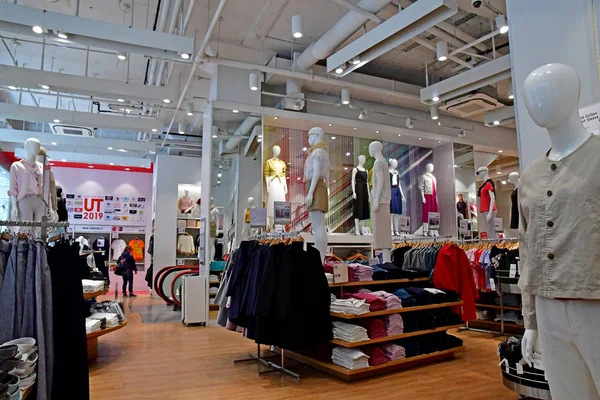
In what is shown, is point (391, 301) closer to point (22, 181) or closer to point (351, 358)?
point (351, 358)

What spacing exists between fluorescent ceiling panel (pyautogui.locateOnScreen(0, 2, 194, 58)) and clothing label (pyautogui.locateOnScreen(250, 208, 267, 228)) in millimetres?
2296

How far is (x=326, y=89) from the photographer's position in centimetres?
926

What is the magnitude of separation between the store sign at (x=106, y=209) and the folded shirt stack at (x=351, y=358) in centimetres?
1130

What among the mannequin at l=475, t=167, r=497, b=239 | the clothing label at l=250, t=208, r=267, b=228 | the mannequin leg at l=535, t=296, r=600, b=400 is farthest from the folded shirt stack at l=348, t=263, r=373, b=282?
the mannequin at l=475, t=167, r=497, b=239

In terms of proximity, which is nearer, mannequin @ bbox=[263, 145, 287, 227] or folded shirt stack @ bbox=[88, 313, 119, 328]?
Answer: folded shirt stack @ bbox=[88, 313, 119, 328]

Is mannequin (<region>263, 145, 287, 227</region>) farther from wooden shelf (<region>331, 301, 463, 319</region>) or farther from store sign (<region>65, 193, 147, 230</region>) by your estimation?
store sign (<region>65, 193, 147, 230</region>)

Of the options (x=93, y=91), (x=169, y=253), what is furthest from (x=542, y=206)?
(x=169, y=253)

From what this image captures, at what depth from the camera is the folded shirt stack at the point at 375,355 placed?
3.91 metres

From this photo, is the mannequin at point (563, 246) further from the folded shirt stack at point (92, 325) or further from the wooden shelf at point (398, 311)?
the folded shirt stack at point (92, 325)

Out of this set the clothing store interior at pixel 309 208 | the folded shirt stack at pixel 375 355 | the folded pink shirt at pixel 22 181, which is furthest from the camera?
the folded pink shirt at pixel 22 181

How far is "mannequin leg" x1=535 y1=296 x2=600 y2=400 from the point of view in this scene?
4.24 ft

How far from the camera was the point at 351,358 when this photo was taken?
374 centimetres

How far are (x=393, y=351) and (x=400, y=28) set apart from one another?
3578 millimetres

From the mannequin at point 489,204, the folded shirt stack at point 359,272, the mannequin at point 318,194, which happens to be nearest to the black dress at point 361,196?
the mannequin at point 489,204
